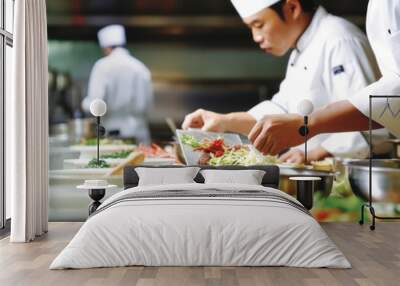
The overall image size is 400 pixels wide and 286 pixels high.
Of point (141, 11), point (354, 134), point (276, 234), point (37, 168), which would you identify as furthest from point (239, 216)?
point (141, 11)

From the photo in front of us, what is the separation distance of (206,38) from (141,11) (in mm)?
834

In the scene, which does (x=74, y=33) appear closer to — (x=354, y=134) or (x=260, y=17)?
(x=260, y=17)

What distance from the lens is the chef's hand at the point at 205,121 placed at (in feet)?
24.8

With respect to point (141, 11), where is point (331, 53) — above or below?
below

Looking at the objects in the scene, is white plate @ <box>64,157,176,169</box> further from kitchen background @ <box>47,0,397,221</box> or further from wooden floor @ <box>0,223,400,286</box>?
wooden floor @ <box>0,223,400,286</box>

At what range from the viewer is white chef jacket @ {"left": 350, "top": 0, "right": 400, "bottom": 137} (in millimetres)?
7285

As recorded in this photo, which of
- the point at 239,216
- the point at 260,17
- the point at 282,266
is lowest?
the point at 282,266

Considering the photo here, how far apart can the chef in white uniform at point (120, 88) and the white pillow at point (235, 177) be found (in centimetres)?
118

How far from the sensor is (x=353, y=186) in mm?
7414

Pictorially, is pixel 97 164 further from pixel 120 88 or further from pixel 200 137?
pixel 200 137

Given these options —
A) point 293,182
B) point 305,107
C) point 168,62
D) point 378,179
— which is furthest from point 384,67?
point 168,62

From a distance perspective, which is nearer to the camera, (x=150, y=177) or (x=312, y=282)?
(x=312, y=282)

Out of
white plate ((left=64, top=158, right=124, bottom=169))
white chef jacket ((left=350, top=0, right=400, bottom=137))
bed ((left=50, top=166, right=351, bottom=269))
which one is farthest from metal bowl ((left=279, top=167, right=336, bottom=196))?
bed ((left=50, top=166, right=351, bottom=269))

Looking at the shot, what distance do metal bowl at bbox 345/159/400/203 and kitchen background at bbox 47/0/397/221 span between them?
45 centimetres
